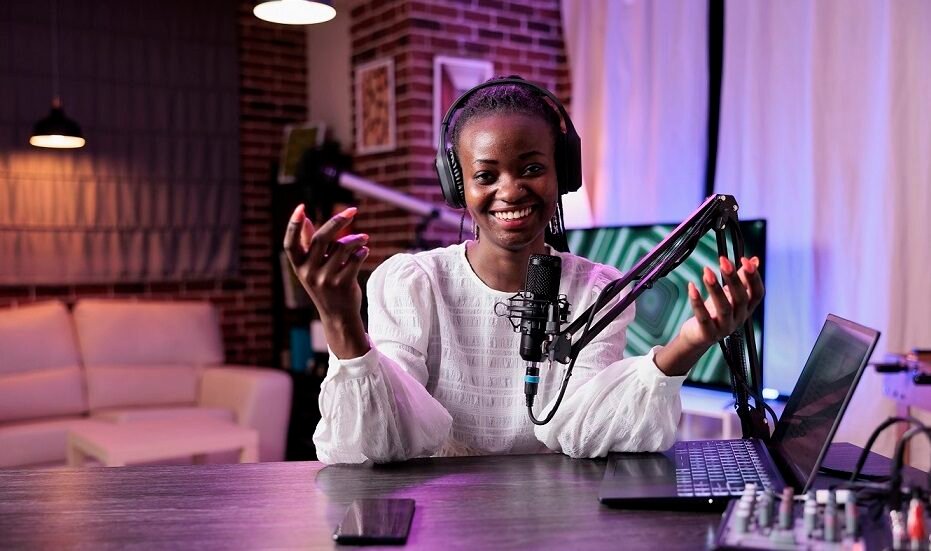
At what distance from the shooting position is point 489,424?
4.81 feet

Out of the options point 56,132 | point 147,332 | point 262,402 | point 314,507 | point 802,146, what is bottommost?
point 262,402

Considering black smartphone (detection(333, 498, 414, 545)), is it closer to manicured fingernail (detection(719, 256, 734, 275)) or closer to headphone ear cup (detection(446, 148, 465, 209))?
manicured fingernail (detection(719, 256, 734, 275))

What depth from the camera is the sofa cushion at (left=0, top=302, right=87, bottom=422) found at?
158 inches

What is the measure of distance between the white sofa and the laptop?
301 cm

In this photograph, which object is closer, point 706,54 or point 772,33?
point 772,33

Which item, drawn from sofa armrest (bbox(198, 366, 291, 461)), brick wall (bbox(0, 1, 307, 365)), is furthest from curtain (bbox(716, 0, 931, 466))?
brick wall (bbox(0, 1, 307, 365))

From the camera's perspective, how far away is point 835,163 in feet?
10.1

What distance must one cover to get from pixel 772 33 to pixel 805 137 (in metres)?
0.42

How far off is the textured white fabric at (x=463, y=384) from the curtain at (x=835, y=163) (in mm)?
1724

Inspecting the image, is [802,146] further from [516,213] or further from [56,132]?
[56,132]

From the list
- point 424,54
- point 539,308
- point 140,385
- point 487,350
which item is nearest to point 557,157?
point 487,350

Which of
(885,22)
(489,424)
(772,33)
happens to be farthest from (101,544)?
(772,33)

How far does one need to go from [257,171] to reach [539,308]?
4.22 meters

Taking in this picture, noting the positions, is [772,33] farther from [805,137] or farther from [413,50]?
[413,50]
